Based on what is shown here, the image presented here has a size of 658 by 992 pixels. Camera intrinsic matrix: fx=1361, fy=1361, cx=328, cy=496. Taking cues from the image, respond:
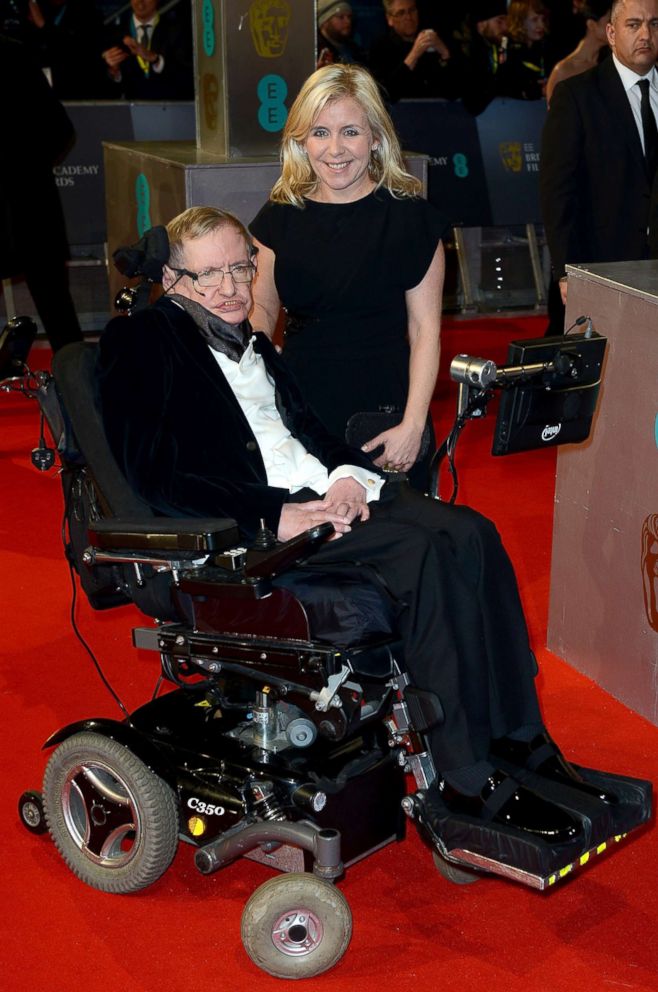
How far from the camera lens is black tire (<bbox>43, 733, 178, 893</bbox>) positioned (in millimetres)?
2791

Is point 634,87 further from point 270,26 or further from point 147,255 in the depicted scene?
point 147,255

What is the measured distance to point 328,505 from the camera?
2869 mm

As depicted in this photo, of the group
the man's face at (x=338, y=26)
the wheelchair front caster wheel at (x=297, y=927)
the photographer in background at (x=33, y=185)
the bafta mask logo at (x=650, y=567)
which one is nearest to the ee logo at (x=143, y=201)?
the photographer in background at (x=33, y=185)

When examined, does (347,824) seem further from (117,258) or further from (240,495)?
(117,258)

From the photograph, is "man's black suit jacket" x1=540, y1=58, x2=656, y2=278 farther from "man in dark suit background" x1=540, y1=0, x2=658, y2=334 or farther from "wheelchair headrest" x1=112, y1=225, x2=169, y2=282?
"wheelchair headrest" x1=112, y1=225, x2=169, y2=282

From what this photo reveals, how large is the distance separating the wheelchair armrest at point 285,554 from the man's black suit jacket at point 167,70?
6.39m

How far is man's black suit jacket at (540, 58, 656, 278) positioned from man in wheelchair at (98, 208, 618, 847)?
205 centimetres

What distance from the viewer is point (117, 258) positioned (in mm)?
2852

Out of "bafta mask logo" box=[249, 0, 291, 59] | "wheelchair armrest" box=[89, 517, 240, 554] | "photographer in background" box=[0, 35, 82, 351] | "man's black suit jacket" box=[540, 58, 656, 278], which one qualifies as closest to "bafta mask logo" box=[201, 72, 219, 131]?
"bafta mask logo" box=[249, 0, 291, 59]

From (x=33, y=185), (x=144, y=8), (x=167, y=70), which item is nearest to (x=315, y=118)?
(x=33, y=185)

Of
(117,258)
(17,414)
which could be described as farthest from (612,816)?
(17,414)

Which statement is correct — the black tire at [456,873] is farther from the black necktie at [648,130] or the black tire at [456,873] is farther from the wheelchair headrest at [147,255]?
the black necktie at [648,130]

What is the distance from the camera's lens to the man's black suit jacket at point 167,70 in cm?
850

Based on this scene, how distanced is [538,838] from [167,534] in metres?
0.90
